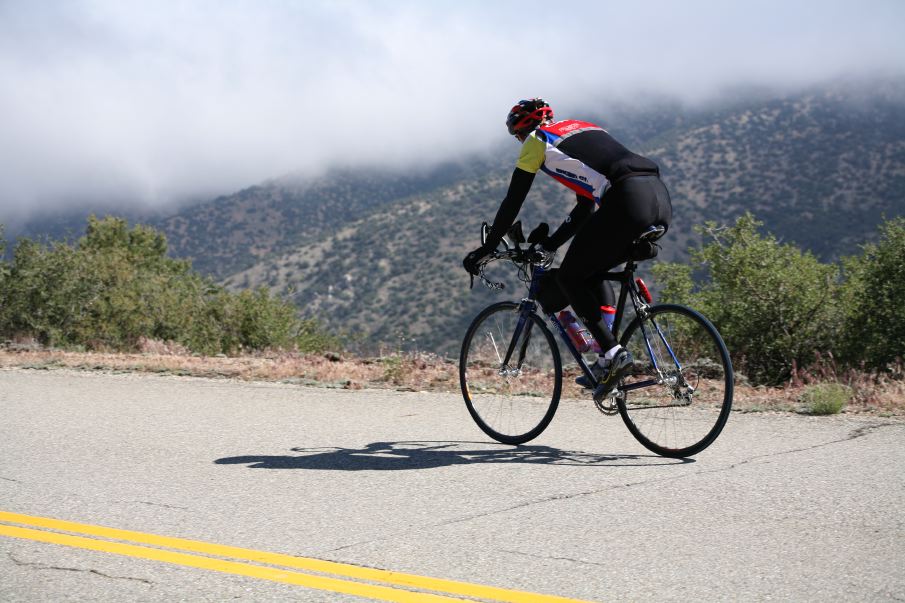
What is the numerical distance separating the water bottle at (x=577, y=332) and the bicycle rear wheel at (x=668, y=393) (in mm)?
254

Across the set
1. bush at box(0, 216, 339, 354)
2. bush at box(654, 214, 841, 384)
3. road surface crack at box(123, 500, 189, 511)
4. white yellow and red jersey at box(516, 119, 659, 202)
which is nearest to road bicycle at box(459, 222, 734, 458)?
white yellow and red jersey at box(516, 119, 659, 202)

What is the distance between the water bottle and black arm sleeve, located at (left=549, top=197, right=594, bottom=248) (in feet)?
1.79

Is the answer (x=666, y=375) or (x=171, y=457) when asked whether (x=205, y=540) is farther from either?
(x=666, y=375)

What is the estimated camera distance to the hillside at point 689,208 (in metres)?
61.7

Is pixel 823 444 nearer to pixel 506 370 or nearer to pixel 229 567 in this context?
pixel 506 370

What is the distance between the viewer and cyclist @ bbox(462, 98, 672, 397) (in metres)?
5.85

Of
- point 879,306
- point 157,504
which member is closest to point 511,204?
point 157,504

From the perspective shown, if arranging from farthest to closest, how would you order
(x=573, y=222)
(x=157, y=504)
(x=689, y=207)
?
(x=689, y=207), (x=573, y=222), (x=157, y=504)

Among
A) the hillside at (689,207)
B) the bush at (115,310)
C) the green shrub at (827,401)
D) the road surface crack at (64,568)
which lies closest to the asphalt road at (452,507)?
the road surface crack at (64,568)

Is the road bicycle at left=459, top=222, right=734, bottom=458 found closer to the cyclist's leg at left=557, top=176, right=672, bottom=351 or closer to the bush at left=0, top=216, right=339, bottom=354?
the cyclist's leg at left=557, top=176, right=672, bottom=351

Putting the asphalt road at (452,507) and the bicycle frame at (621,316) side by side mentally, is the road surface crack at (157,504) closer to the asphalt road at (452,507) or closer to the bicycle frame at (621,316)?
the asphalt road at (452,507)

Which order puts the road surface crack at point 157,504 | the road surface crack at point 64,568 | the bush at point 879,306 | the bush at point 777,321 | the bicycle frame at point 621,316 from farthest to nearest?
the bush at point 879,306 → the bush at point 777,321 → the bicycle frame at point 621,316 → the road surface crack at point 157,504 → the road surface crack at point 64,568

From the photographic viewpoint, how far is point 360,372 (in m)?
10.4

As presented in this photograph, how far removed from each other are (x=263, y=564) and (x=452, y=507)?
4.01 ft
